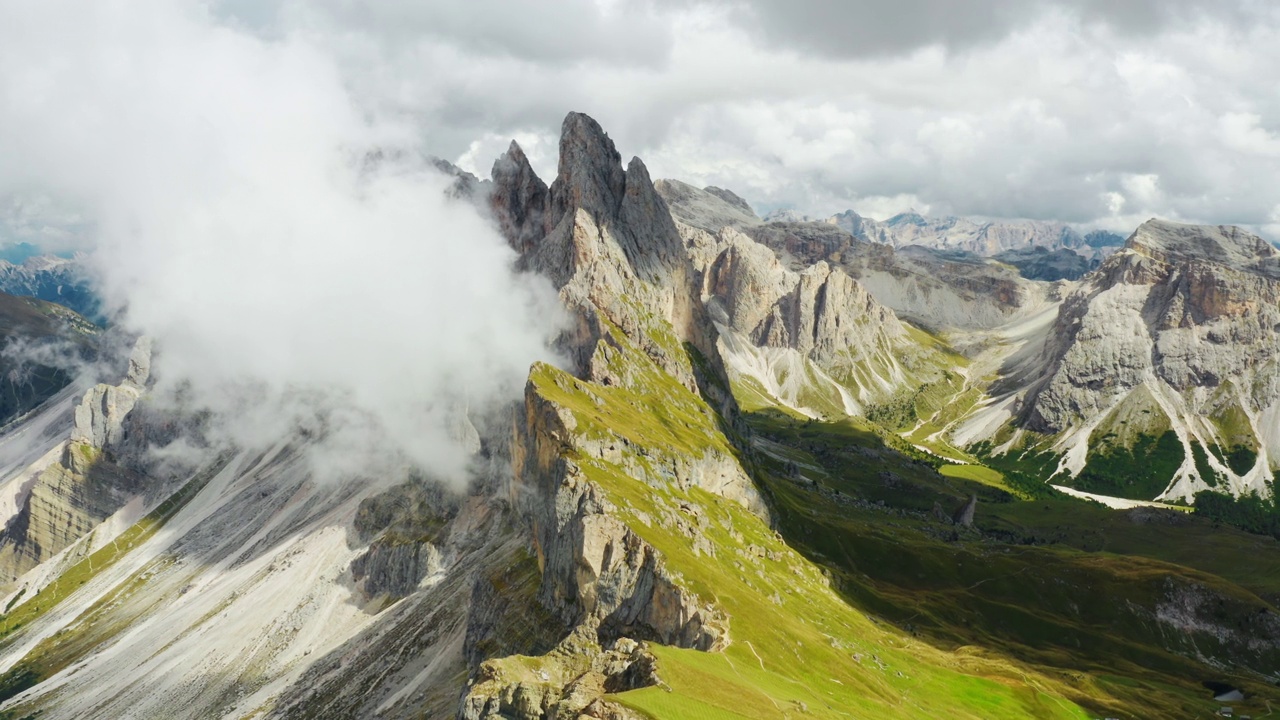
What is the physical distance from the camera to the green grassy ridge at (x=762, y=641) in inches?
2864

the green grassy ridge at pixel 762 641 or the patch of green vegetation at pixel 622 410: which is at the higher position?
the patch of green vegetation at pixel 622 410

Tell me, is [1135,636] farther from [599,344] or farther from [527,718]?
[527,718]

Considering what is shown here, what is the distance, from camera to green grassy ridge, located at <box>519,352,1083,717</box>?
72.8 m

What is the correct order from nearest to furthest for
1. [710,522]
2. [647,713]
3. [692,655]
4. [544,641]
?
[647,713] → [692,655] → [544,641] → [710,522]

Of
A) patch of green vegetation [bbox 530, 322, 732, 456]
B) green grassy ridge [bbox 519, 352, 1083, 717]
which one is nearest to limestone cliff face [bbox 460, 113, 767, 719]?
patch of green vegetation [bbox 530, 322, 732, 456]

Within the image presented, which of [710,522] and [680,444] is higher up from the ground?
[680,444]

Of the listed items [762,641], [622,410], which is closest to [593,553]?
[762,641]

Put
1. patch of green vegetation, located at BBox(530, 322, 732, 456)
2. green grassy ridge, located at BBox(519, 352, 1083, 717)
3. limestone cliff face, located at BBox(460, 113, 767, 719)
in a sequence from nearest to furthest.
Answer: limestone cliff face, located at BBox(460, 113, 767, 719), green grassy ridge, located at BBox(519, 352, 1083, 717), patch of green vegetation, located at BBox(530, 322, 732, 456)

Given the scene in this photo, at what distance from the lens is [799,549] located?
192 m

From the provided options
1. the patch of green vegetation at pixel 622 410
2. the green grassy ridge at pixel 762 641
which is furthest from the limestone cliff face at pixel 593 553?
the green grassy ridge at pixel 762 641

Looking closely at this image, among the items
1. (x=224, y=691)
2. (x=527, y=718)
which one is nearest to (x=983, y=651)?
(x=527, y=718)

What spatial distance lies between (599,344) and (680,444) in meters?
37.3

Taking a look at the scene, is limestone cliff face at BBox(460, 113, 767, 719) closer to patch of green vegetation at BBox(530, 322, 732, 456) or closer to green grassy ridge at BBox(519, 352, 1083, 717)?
patch of green vegetation at BBox(530, 322, 732, 456)

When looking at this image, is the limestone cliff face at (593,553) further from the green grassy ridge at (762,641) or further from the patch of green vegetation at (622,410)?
the green grassy ridge at (762,641)
